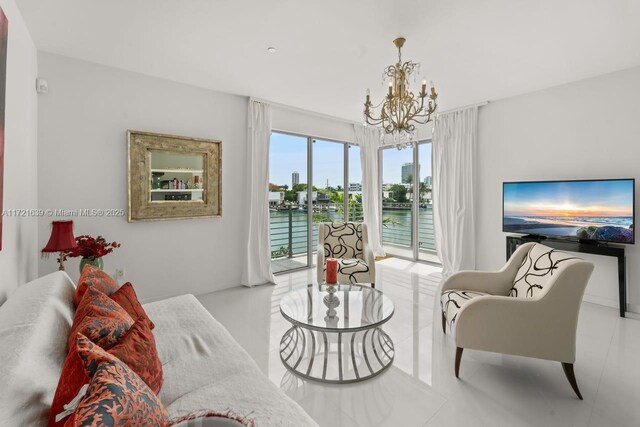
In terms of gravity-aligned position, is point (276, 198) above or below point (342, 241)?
above

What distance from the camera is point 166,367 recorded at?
54.9 inches

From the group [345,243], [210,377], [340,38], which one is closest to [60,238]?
[210,377]

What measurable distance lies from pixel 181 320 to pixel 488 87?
3.99m

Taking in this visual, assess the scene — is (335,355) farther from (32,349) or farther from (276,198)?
(276,198)

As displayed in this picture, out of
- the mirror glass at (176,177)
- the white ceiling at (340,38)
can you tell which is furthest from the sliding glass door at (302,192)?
the white ceiling at (340,38)

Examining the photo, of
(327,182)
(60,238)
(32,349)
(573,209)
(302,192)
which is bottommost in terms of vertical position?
(32,349)

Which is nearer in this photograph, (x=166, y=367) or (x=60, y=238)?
(x=166, y=367)

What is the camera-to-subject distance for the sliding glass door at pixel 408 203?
518 cm

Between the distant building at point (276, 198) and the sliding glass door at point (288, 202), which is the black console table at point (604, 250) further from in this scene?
the distant building at point (276, 198)

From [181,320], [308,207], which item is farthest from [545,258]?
[308,207]

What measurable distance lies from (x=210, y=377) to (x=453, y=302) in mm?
1798

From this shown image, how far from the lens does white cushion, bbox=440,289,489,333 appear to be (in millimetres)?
2137

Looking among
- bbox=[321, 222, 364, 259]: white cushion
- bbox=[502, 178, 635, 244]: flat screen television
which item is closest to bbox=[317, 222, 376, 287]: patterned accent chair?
bbox=[321, 222, 364, 259]: white cushion

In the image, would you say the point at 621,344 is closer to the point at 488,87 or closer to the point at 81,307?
the point at 488,87
